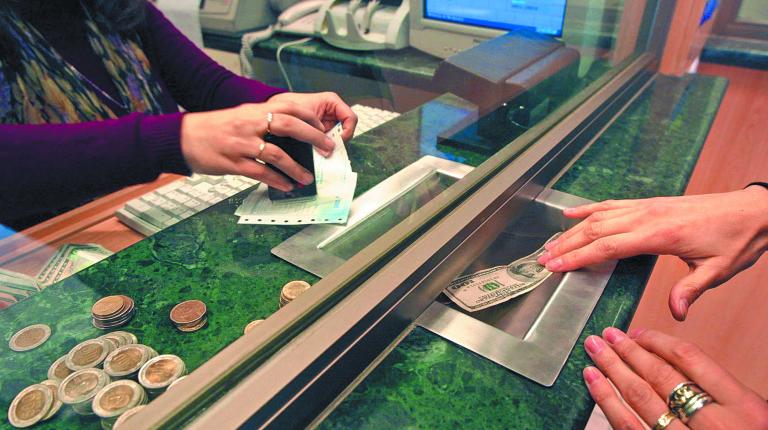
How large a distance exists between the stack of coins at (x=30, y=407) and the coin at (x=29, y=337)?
0.07 metres

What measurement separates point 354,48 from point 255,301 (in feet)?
4.49

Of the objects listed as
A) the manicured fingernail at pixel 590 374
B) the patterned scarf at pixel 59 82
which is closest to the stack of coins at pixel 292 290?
the manicured fingernail at pixel 590 374

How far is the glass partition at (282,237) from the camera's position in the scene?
49 cm

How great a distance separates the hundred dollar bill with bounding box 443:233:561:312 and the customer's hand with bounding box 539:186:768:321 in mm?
26

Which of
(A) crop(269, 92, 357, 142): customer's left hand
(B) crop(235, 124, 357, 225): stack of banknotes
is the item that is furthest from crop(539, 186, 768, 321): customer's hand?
(A) crop(269, 92, 357, 142): customer's left hand

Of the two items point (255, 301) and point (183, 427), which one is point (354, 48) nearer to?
point (255, 301)

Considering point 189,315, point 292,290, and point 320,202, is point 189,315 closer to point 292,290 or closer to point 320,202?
point 292,290

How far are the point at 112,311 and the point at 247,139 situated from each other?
1.04 feet

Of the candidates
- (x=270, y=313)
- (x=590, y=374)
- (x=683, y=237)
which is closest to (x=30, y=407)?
(x=270, y=313)

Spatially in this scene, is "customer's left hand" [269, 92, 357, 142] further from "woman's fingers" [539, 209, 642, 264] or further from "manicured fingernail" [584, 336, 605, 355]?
"manicured fingernail" [584, 336, 605, 355]

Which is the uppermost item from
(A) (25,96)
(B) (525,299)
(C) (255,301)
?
(A) (25,96)

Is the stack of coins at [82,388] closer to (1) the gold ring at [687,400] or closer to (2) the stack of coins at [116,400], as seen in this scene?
(2) the stack of coins at [116,400]

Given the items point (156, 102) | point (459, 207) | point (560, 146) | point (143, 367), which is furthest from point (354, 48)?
point (143, 367)

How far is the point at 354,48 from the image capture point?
175 cm
